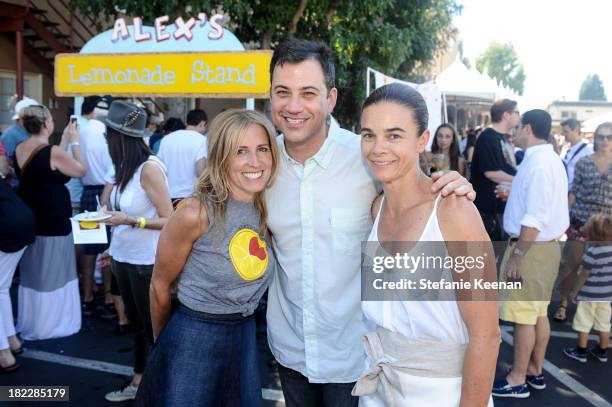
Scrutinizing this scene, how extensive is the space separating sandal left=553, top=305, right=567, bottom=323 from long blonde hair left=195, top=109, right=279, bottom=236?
190 inches

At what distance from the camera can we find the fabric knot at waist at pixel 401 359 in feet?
5.66

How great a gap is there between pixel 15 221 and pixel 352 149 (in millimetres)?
3111

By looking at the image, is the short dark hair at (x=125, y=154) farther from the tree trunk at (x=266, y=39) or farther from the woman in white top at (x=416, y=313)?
the tree trunk at (x=266, y=39)

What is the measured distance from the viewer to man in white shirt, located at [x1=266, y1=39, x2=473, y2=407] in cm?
214

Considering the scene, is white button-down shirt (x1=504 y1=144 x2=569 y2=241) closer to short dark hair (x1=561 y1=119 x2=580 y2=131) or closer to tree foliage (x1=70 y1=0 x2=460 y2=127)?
short dark hair (x1=561 y1=119 x2=580 y2=131)

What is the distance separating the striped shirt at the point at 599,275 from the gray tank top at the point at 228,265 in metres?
3.75

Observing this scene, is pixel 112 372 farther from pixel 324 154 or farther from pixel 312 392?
pixel 324 154

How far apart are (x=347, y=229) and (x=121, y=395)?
259cm

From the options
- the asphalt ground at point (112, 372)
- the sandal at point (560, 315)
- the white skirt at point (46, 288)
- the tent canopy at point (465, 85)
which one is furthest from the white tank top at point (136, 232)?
the tent canopy at point (465, 85)

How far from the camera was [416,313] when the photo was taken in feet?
5.73

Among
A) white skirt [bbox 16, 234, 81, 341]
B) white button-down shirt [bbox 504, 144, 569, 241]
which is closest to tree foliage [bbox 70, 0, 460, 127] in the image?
white skirt [bbox 16, 234, 81, 341]

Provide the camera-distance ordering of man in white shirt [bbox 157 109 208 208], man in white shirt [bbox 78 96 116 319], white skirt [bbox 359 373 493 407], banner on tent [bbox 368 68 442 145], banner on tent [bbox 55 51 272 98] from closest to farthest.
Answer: white skirt [bbox 359 373 493 407]
man in white shirt [bbox 78 96 116 319]
banner on tent [bbox 55 51 272 98]
man in white shirt [bbox 157 109 208 208]
banner on tent [bbox 368 68 442 145]

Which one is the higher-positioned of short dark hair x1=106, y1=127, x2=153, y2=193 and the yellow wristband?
short dark hair x1=106, y1=127, x2=153, y2=193

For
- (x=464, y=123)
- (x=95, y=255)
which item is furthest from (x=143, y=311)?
(x=464, y=123)
